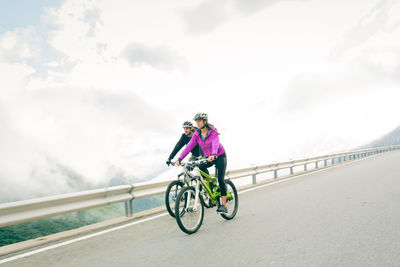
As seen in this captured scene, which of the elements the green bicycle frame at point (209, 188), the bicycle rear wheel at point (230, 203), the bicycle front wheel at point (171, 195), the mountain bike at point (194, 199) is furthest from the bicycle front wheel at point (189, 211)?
the bicycle front wheel at point (171, 195)

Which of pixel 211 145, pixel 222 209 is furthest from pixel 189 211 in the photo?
pixel 211 145

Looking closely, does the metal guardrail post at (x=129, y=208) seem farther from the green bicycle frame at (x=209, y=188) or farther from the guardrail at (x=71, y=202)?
the green bicycle frame at (x=209, y=188)

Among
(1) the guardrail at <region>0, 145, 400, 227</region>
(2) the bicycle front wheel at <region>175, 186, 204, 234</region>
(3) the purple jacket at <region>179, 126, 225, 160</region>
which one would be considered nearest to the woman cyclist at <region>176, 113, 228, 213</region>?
(3) the purple jacket at <region>179, 126, 225, 160</region>

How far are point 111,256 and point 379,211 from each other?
477 centimetres

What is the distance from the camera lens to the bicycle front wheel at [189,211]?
209 inches

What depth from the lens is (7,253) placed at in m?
4.89

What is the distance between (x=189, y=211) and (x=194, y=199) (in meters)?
0.22

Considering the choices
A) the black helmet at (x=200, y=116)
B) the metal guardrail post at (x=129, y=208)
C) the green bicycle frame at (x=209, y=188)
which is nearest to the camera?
the black helmet at (x=200, y=116)

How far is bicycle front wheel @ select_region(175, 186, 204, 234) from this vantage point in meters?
5.30

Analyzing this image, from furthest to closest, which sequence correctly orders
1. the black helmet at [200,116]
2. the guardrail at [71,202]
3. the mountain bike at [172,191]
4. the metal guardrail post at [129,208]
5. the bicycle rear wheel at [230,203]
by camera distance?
the metal guardrail post at [129,208], the bicycle rear wheel at [230,203], the mountain bike at [172,191], the black helmet at [200,116], the guardrail at [71,202]

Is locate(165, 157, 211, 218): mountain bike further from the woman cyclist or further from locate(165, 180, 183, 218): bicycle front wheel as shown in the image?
the woman cyclist

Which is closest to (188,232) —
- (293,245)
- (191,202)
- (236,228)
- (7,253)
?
(191,202)

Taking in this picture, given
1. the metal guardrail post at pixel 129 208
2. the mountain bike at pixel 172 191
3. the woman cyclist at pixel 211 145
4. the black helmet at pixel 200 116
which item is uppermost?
the black helmet at pixel 200 116

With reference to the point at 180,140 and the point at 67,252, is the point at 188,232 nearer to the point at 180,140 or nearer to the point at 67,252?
the point at 67,252
